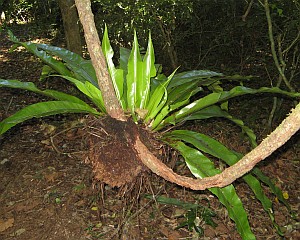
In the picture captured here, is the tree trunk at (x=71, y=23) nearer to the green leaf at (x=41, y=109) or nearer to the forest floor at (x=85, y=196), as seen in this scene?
the forest floor at (x=85, y=196)

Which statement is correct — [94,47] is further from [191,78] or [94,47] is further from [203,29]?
[203,29]

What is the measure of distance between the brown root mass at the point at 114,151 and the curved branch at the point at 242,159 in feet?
0.18

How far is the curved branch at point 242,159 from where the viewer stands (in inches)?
43.0

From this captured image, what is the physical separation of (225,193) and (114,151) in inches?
21.4

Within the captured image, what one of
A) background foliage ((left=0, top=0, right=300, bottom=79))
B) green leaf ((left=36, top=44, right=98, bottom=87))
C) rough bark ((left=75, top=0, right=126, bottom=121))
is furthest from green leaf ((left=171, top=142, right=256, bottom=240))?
background foliage ((left=0, top=0, right=300, bottom=79))

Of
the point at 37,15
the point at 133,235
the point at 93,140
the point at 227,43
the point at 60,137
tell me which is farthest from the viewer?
the point at 37,15

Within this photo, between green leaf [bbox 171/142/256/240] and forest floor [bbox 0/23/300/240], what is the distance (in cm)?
30

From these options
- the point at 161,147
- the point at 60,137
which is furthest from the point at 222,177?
the point at 60,137

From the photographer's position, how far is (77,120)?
366 cm

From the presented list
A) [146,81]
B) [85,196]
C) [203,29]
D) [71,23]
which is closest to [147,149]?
[146,81]

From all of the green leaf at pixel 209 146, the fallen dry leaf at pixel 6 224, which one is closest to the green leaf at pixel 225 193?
the green leaf at pixel 209 146

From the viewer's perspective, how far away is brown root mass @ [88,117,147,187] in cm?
162

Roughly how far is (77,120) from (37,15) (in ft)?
12.5

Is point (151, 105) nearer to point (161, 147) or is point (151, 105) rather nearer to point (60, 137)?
point (161, 147)
